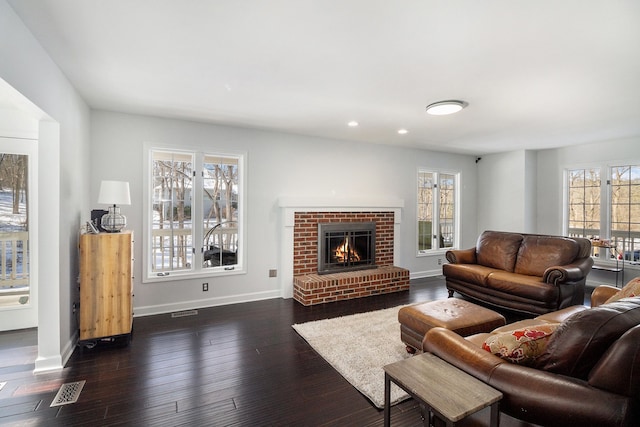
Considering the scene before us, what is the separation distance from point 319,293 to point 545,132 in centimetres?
403

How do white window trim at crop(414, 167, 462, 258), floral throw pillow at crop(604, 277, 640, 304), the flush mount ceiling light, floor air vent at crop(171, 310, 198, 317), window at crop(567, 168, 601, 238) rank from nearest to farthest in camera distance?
floral throw pillow at crop(604, 277, 640, 304) < the flush mount ceiling light < floor air vent at crop(171, 310, 198, 317) < window at crop(567, 168, 601, 238) < white window trim at crop(414, 167, 462, 258)

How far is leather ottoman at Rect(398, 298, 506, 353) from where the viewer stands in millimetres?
2645

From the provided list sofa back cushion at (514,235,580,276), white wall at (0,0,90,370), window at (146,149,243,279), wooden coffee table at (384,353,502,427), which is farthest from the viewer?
sofa back cushion at (514,235,580,276)

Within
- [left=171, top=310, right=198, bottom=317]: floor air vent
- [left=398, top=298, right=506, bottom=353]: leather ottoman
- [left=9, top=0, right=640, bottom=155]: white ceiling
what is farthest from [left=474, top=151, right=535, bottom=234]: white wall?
[left=171, top=310, right=198, bottom=317]: floor air vent

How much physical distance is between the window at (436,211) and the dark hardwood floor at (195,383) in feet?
12.2

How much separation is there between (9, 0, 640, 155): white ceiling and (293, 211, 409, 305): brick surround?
1.64 meters

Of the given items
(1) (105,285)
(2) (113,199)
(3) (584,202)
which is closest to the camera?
(1) (105,285)

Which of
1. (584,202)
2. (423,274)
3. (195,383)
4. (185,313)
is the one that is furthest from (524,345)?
(584,202)

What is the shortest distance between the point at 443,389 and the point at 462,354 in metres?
0.31

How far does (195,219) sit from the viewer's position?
4.22 meters

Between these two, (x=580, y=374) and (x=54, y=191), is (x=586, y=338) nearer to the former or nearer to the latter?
(x=580, y=374)

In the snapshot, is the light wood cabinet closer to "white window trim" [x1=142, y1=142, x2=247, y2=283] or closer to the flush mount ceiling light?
"white window trim" [x1=142, y1=142, x2=247, y2=283]

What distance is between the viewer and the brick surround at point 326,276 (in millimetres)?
4445

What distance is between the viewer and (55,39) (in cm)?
214
